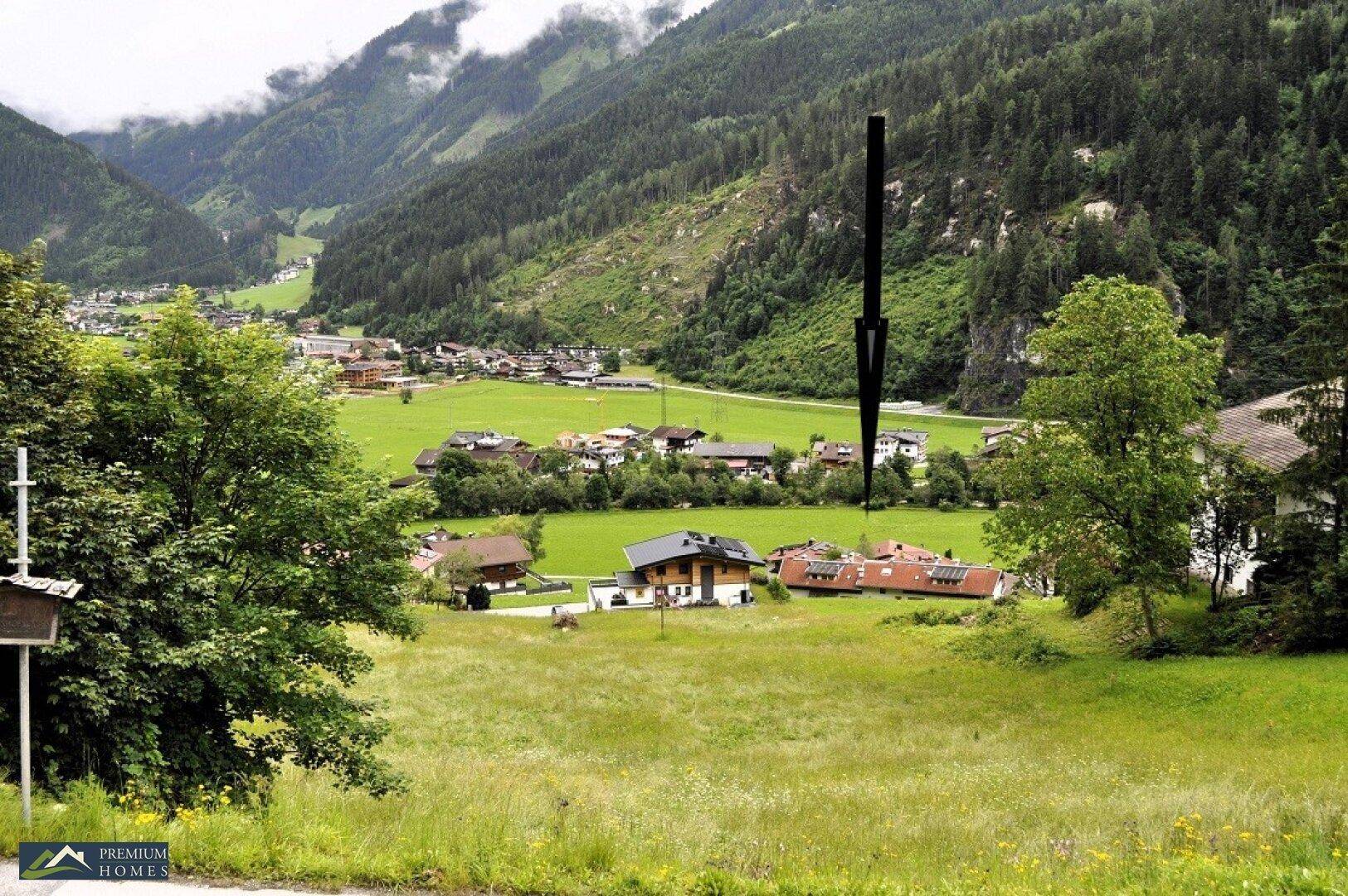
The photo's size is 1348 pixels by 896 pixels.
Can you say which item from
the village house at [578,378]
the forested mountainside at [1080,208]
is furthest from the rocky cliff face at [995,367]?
the village house at [578,378]

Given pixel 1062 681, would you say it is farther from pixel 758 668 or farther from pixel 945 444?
pixel 945 444

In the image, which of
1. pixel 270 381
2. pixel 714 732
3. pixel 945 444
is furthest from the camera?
pixel 945 444

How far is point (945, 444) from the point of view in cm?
10438

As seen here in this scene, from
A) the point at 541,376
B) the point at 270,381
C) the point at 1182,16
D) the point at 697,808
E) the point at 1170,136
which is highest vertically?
the point at 1182,16

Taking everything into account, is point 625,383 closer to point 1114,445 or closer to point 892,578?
point 892,578

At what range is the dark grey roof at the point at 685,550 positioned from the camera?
63.1m

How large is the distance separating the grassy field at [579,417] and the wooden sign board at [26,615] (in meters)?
92.8

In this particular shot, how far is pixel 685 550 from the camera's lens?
63125mm

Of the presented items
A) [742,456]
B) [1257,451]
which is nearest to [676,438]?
[742,456]

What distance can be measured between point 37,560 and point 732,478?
275 ft

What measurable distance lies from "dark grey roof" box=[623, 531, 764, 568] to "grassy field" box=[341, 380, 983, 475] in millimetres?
41534

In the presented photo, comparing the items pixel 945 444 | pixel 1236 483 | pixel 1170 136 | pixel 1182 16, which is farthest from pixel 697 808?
pixel 1182 16

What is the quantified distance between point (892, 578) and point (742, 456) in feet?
133

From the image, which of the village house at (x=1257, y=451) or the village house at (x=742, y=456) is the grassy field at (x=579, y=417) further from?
the village house at (x=1257, y=451)
